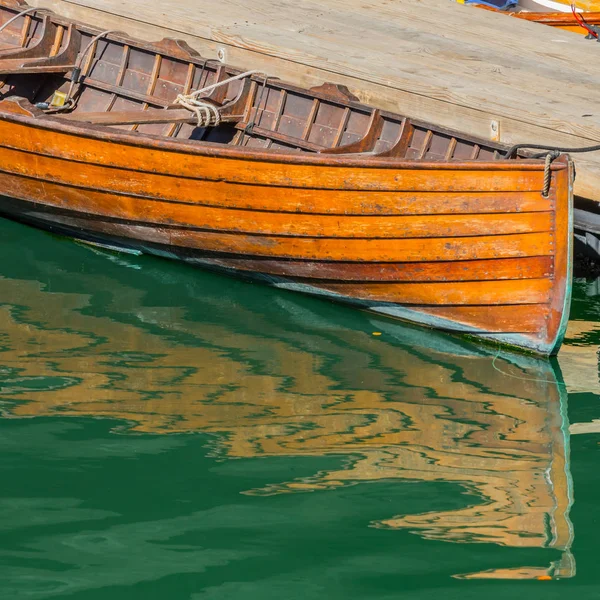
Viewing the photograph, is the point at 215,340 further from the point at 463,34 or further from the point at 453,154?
the point at 463,34

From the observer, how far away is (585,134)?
7.30 meters

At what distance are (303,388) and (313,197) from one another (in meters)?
1.27

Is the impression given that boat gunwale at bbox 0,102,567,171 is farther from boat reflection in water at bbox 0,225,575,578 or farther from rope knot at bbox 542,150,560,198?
boat reflection in water at bbox 0,225,575,578

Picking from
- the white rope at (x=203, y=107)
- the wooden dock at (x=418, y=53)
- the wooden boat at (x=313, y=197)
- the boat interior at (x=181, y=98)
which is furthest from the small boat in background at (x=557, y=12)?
the white rope at (x=203, y=107)

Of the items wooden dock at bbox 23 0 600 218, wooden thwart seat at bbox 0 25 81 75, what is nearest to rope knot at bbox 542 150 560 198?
wooden dock at bbox 23 0 600 218

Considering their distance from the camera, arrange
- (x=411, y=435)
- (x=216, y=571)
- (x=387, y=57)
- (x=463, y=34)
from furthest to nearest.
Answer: (x=463, y=34) → (x=387, y=57) → (x=411, y=435) → (x=216, y=571)

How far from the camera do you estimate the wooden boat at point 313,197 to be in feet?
20.0

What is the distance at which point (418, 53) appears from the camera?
8797 millimetres

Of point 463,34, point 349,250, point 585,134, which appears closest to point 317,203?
point 349,250

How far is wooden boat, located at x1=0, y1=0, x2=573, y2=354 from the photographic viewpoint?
609cm

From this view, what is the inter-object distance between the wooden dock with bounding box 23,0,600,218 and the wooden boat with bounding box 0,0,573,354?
615 millimetres

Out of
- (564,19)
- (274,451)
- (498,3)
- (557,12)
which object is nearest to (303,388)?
(274,451)

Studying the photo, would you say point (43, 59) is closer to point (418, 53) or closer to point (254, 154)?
point (254, 154)

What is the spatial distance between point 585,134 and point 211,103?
2.68 meters
